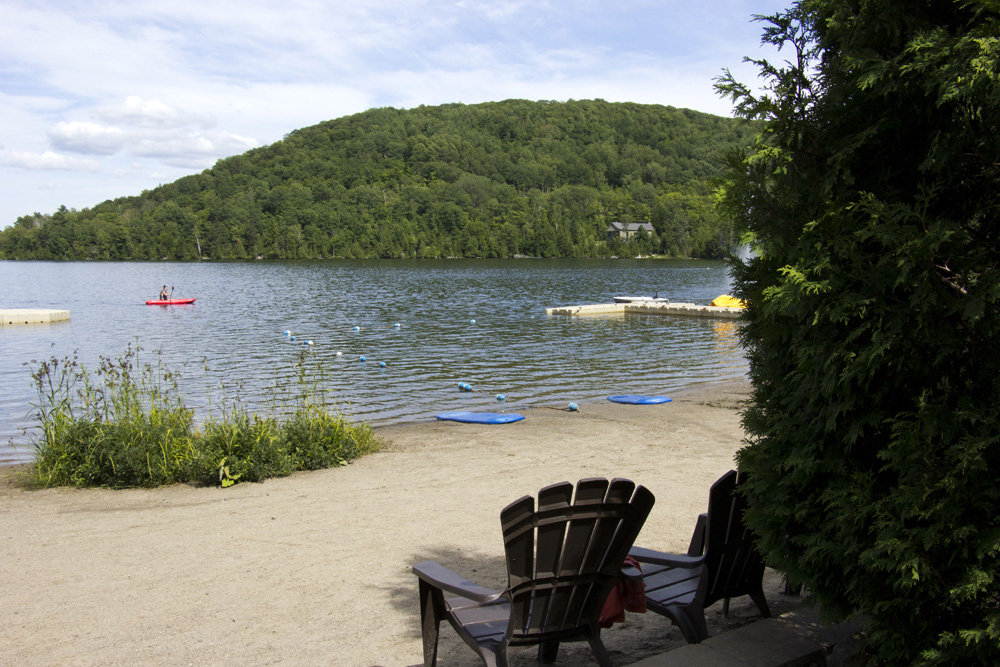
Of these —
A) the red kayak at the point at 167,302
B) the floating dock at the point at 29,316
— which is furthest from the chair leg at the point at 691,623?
the red kayak at the point at 167,302

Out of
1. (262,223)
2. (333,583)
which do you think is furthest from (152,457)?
(262,223)

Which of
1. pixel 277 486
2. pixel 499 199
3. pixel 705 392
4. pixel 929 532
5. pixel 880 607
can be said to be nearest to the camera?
pixel 929 532

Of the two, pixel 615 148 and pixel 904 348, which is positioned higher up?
pixel 615 148

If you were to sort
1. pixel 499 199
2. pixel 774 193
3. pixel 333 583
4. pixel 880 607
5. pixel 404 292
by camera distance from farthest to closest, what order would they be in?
pixel 499 199 < pixel 404 292 < pixel 333 583 < pixel 774 193 < pixel 880 607

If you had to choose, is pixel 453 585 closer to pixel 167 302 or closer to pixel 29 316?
pixel 29 316

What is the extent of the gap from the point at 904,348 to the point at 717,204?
42.4 inches

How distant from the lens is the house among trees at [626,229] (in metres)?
148

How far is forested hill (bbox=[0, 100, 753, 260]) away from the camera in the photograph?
467ft

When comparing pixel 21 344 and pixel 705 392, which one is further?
pixel 21 344

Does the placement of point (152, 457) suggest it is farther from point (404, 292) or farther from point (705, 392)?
point (404, 292)

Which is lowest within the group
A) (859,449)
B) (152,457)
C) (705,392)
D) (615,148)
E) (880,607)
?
(705,392)

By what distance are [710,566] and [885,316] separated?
1.64 m

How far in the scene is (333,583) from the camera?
16.4ft

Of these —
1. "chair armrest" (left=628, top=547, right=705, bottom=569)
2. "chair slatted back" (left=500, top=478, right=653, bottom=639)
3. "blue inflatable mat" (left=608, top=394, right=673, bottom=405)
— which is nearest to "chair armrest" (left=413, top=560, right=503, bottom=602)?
"chair slatted back" (left=500, top=478, right=653, bottom=639)
